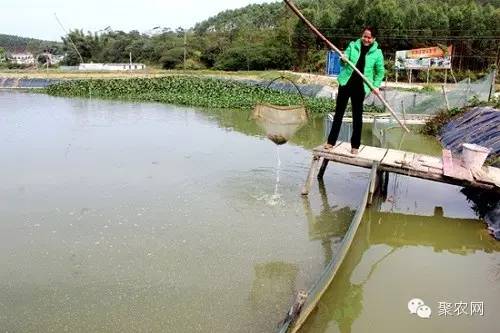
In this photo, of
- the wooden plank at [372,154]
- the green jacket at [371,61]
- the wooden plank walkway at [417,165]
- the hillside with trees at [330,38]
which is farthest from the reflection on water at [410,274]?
the hillside with trees at [330,38]

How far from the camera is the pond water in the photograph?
3775 millimetres

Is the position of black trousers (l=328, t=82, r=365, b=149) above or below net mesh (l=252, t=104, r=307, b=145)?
above

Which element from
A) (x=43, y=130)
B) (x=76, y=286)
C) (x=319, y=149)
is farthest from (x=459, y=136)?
(x=43, y=130)

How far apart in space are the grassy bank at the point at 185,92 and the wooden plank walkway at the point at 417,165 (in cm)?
1104

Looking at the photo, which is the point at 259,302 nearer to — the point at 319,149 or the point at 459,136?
the point at 319,149

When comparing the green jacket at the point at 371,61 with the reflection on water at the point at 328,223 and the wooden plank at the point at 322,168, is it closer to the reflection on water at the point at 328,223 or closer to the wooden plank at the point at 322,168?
the reflection on water at the point at 328,223

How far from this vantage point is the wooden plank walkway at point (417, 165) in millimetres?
5461

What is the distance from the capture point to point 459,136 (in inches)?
363

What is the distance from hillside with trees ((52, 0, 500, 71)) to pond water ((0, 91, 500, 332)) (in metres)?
16.5

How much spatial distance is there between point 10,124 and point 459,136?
10.9 metres

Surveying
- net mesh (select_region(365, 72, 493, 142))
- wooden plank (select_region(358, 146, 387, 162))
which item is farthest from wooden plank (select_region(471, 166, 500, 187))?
net mesh (select_region(365, 72, 493, 142))

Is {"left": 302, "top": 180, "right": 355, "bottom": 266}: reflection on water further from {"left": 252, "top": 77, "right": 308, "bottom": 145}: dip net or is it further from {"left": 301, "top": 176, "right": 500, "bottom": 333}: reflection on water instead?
{"left": 252, "top": 77, "right": 308, "bottom": 145}: dip net

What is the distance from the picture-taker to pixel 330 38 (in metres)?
31.1

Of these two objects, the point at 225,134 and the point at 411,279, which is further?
the point at 225,134
